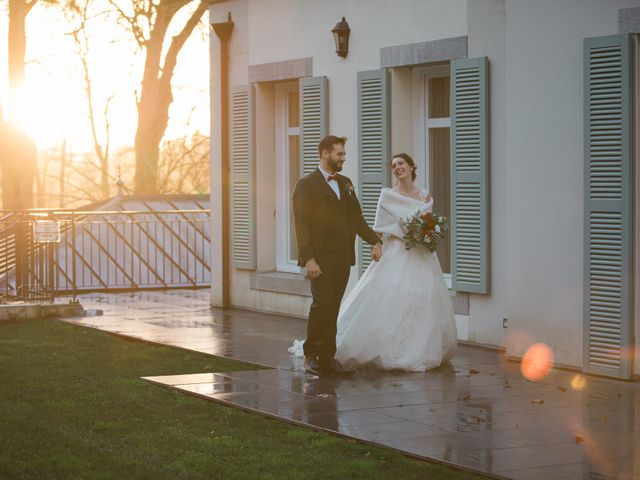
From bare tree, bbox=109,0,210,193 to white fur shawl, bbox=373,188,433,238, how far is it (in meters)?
18.3

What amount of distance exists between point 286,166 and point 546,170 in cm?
621

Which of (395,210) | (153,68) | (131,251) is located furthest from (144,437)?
(153,68)

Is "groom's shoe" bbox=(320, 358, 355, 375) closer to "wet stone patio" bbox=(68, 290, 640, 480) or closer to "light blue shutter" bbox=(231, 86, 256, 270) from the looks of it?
"wet stone patio" bbox=(68, 290, 640, 480)

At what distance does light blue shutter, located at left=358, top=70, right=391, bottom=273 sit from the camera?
568 inches

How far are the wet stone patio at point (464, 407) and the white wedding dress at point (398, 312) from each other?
228 mm

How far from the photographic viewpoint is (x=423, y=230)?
37.7 feet

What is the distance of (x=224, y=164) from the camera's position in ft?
58.7

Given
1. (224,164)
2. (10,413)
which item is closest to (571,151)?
(10,413)

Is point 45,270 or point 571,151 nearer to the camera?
point 571,151

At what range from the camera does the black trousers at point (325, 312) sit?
36.4 feet

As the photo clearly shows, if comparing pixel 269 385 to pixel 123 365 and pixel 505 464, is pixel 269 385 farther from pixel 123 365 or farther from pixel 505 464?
pixel 505 464

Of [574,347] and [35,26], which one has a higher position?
[35,26]

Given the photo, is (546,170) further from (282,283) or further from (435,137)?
(282,283)

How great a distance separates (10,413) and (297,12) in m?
8.50
